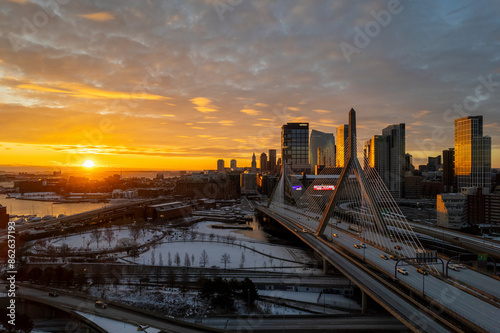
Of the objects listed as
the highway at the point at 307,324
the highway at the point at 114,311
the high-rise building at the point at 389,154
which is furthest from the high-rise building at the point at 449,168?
the highway at the point at 114,311

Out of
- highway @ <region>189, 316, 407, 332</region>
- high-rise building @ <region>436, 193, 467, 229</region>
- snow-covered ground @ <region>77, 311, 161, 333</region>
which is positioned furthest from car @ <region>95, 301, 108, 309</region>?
high-rise building @ <region>436, 193, 467, 229</region>

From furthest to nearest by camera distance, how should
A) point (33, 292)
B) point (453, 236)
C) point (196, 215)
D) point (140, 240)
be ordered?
point (196, 215) < point (140, 240) < point (453, 236) < point (33, 292)

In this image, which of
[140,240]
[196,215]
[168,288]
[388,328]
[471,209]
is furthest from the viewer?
[196,215]

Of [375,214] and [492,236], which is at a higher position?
[375,214]

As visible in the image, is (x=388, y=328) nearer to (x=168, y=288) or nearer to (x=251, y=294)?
(x=251, y=294)

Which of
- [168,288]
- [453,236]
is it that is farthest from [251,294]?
[453,236]

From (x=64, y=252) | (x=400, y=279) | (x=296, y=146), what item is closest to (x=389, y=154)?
(x=296, y=146)

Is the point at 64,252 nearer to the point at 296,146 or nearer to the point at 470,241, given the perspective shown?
the point at 470,241

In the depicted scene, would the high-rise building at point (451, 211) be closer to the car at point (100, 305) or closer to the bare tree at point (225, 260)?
the bare tree at point (225, 260)
